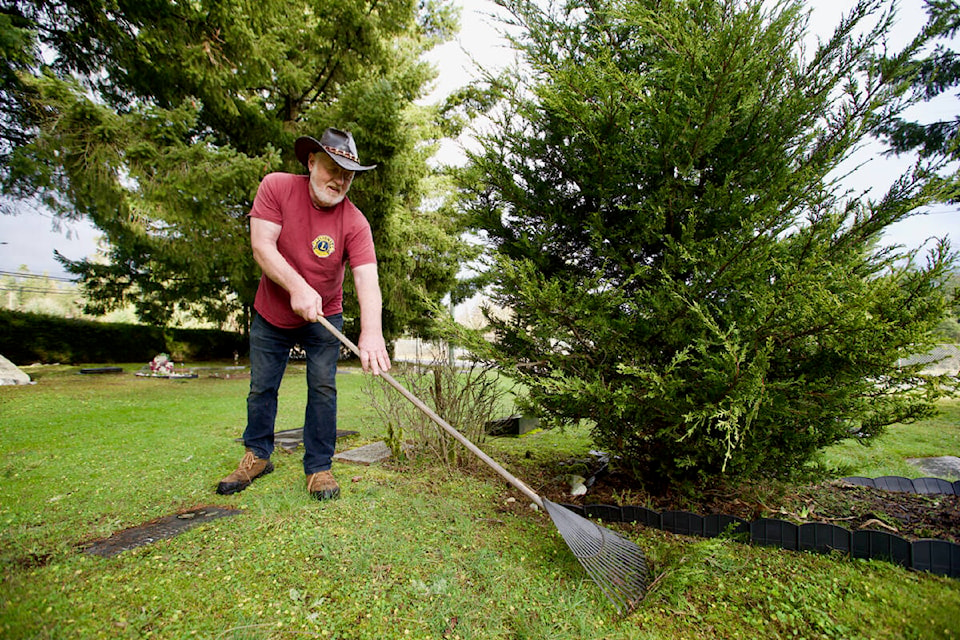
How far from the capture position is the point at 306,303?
2447mm

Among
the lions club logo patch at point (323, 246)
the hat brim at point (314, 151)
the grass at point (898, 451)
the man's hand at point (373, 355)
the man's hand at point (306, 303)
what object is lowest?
the grass at point (898, 451)

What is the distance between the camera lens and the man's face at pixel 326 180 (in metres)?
2.61

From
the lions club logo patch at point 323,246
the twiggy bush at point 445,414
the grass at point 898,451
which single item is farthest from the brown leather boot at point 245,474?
the grass at point 898,451

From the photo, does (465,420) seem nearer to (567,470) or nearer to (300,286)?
(567,470)

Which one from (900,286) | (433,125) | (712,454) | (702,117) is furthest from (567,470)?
(433,125)

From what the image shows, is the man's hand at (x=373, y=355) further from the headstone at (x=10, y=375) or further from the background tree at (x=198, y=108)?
the headstone at (x=10, y=375)

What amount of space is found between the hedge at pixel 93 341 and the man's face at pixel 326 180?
1521cm

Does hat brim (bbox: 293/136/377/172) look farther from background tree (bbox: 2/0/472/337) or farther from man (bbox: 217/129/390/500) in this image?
background tree (bbox: 2/0/472/337)

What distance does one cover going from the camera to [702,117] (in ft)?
6.81

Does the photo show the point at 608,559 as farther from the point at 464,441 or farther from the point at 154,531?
the point at 154,531

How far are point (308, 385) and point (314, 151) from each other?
4.75 feet

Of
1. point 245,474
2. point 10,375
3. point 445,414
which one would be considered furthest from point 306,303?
point 10,375

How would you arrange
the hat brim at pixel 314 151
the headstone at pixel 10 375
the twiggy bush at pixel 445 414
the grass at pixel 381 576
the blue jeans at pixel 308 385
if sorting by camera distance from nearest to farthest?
the grass at pixel 381 576
the hat brim at pixel 314 151
the blue jeans at pixel 308 385
the twiggy bush at pixel 445 414
the headstone at pixel 10 375

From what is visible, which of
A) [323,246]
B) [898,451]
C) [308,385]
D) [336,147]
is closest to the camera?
[336,147]
